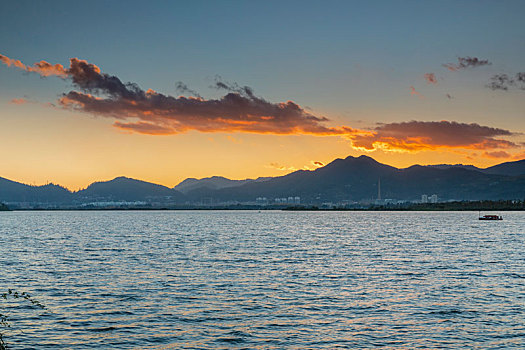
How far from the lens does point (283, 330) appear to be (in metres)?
33.9

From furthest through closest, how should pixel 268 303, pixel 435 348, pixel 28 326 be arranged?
pixel 268 303, pixel 28 326, pixel 435 348

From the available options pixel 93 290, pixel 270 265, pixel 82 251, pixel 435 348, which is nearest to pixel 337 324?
pixel 435 348

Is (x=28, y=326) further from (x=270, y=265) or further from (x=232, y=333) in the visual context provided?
(x=270, y=265)

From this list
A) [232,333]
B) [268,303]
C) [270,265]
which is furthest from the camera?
[270,265]

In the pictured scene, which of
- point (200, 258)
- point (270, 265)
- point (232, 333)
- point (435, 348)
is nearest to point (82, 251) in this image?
point (200, 258)

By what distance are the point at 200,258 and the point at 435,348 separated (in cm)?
5472

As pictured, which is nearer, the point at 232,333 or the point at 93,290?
the point at 232,333

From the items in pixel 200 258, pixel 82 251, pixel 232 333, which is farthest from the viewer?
pixel 82 251

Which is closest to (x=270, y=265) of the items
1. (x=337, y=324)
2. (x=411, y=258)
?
(x=411, y=258)

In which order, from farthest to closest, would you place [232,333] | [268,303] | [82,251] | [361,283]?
[82,251] < [361,283] < [268,303] < [232,333]

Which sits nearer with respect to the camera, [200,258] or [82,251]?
[200,258]

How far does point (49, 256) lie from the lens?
84062mm

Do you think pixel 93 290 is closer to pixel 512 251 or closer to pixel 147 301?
pixel 147 301

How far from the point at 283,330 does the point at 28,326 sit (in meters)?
18.6
